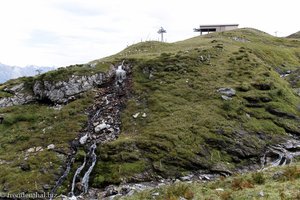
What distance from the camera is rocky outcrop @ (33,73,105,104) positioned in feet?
158

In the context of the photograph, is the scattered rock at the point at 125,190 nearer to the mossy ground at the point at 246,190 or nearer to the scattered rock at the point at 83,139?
the mossy ground at the point at 246,190

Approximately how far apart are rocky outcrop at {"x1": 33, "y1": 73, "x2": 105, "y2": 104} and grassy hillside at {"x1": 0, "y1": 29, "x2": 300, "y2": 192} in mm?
1283

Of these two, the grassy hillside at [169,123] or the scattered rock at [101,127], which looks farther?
the scattered rock at [101,127]

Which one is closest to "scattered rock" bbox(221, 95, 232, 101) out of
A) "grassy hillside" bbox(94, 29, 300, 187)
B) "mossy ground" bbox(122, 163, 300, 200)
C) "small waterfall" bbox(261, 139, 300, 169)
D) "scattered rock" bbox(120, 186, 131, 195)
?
"grassy hillside" bbox(94, 29, 300, 187)

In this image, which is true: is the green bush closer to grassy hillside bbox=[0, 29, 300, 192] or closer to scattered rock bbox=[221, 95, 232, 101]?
grassy hillside bbox=[0, 29, 300, 192]

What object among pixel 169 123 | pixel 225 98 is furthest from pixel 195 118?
pixel 225 98

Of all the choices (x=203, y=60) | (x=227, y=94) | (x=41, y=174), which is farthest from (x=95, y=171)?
(x=203, y=60)

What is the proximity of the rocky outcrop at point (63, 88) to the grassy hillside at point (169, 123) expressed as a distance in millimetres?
1283

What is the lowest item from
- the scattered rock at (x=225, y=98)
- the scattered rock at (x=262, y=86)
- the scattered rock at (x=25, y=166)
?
the scattered rock at (x=25, y=166)

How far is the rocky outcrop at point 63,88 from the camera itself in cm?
4803

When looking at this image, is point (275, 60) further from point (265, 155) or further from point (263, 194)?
point (263, 194)

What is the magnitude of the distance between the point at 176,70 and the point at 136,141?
19893mm

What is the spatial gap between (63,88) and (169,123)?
17778 millimetres

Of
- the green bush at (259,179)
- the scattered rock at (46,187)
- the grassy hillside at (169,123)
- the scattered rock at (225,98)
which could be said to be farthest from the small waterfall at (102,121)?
the green bush at (259,179)
